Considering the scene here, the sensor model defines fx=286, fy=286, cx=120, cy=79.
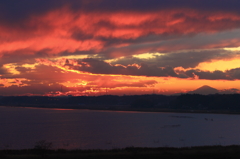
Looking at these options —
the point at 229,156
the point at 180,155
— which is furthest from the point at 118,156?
the point at 229,156

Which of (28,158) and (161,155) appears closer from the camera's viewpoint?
(28,158)

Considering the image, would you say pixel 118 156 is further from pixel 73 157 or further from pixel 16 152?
pixel 16 152

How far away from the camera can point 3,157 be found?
33.3 m

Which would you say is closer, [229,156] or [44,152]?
[229,156]

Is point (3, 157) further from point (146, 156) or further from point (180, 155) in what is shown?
point (180, 155)

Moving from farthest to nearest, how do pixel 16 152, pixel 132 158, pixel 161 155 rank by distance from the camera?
pixel 16 152, pixel 161 155, pixel 132 158

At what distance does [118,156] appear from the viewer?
33844mm

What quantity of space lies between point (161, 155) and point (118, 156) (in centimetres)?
533

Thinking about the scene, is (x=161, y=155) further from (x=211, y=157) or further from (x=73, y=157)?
(x=73, y=157)

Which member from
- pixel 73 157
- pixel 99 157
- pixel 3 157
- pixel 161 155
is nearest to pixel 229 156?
pixel 161 155

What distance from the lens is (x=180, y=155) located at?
34562mm

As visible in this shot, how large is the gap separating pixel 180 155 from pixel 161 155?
89.5 inches

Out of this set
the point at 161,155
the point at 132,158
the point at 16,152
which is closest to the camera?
the point at 132,158

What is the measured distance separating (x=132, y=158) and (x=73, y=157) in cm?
699
